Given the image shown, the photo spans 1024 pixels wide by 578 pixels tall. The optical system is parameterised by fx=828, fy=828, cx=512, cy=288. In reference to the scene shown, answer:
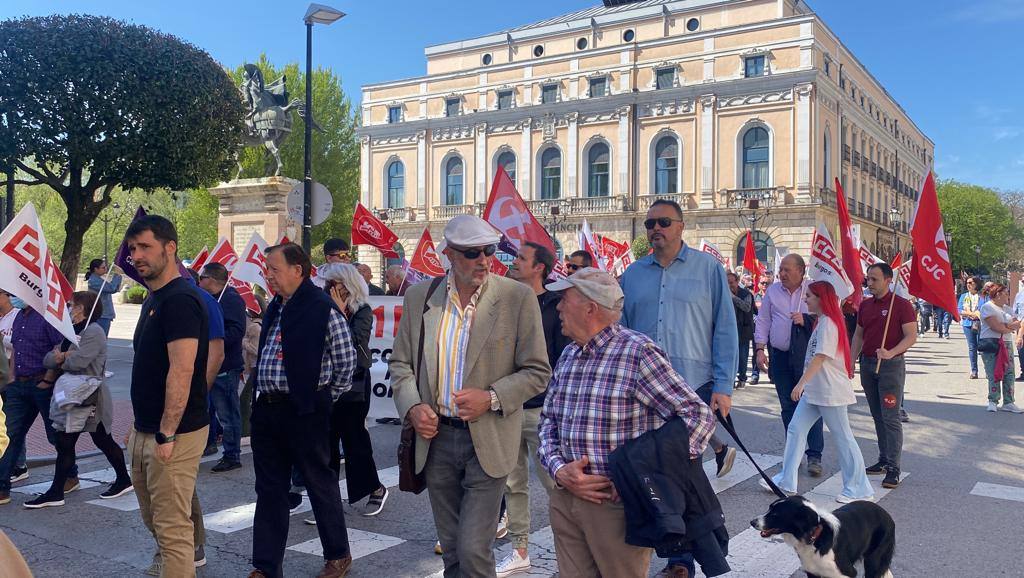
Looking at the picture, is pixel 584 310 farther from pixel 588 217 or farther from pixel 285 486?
pixel 588 217

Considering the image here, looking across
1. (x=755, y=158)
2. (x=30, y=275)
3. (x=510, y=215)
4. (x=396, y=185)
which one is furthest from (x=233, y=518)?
(x=396, y=185)

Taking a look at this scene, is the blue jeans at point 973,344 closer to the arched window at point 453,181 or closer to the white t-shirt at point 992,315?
the white t-shirt at point 992,315

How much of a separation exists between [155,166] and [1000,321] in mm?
17504

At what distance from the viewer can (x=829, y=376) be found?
20.3ft

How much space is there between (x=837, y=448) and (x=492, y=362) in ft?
12.2

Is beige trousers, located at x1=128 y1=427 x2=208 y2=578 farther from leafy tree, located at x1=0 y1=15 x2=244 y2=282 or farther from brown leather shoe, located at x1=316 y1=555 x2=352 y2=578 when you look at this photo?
leafy tree, located at x1=0 y1=15 x2=244 y2=282

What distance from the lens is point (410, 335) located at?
3723 millimetres

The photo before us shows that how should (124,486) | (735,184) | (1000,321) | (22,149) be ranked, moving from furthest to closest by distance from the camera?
(735,184) < (22,149) < (1000,321) < (124,486)

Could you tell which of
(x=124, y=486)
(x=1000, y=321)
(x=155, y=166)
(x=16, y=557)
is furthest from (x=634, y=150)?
(x=16, y=557)

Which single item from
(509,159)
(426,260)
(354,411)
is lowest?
(354,411)

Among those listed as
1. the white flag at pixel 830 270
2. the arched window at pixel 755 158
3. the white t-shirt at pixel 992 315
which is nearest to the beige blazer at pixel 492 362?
the white flag at pixel 830 270

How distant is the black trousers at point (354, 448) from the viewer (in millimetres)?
5676

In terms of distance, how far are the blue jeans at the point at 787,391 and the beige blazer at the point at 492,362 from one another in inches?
172

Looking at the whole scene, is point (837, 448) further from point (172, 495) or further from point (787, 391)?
point (172, 495)
